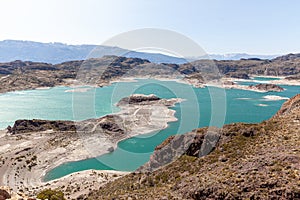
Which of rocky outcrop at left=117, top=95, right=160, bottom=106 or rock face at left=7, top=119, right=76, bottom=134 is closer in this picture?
rock face at left=7, top=119, right=76, bottom=134

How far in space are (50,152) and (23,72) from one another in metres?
158

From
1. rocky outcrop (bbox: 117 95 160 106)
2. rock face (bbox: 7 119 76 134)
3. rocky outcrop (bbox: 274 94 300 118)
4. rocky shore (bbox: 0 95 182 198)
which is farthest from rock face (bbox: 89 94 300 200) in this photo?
rocky outcrop (bbox: 117 95 160 106)

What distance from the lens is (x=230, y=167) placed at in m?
17.2

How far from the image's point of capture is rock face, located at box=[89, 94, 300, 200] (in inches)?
550

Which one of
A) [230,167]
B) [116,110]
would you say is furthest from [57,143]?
[230,167]

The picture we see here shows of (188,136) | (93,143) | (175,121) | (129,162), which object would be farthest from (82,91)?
(188,136)

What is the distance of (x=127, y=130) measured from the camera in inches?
2463

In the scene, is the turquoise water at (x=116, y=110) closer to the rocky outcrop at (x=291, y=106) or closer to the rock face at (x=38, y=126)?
the rock face at (x=38, y=126)

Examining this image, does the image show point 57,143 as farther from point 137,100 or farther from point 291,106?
point 137,100

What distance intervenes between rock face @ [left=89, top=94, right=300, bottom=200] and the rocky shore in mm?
12968

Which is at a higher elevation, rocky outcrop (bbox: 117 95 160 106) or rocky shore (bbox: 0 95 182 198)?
rocky outcrop (bbox: 117 95 160 106)

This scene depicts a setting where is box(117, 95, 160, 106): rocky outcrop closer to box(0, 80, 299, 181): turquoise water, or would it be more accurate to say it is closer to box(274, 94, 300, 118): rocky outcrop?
box(0, 80, 299, 181): turquoise water

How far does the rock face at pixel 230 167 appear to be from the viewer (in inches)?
550

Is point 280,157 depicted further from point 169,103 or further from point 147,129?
point 169,103
